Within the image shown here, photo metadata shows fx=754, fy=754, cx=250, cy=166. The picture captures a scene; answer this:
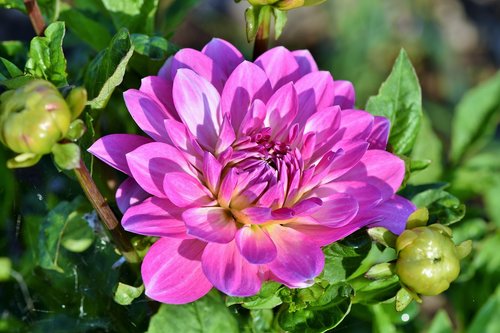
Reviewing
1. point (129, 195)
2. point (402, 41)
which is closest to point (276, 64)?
point (129, 195)

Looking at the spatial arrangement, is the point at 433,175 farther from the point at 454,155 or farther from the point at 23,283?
the point at 23,283

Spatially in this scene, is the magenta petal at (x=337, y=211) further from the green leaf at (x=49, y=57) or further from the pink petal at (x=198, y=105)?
the green leaf at (x=49, y=57)

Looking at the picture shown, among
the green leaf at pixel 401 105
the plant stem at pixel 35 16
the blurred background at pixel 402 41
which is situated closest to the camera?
the plant stem at pixel 35 16

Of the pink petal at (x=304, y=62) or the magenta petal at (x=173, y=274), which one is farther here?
the pink petal at (x=304, y=62)

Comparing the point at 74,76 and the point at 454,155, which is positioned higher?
the point at 74,76

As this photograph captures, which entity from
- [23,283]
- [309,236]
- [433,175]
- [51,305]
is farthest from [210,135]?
[433,175]

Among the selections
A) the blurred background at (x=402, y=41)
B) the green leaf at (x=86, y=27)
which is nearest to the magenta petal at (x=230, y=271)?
the green leaf at (x=86, y=27)

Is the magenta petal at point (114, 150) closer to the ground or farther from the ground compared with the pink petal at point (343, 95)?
closer to the ground
